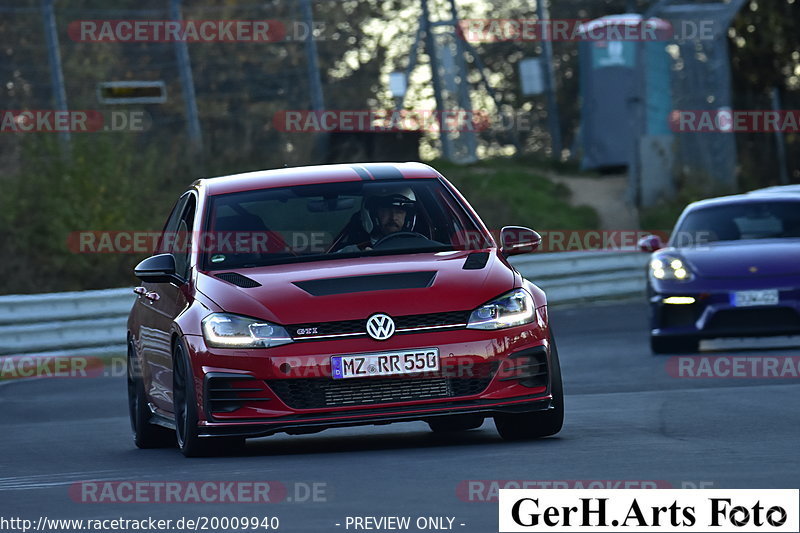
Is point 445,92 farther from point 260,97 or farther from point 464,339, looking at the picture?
point 464,339

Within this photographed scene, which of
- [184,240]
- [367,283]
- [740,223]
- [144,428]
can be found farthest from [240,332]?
[740,223]

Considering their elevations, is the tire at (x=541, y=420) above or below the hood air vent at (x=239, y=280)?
below

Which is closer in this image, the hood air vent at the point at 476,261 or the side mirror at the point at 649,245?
the hood air vent at the point at 476,261

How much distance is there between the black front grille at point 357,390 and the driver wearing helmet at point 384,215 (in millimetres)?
1196

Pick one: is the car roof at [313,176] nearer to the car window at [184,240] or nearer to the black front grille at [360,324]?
the car window at [184,240]

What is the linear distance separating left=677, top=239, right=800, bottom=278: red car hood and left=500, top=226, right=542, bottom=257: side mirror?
667cm

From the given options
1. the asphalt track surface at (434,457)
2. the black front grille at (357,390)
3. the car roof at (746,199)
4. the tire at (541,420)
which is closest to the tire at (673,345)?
the car roof at (746,199)

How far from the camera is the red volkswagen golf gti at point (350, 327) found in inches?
392

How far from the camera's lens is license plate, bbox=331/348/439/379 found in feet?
32.5

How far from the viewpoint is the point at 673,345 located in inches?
705

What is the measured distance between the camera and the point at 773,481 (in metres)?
8.10

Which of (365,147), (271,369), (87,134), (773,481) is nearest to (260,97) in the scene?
(365,147)

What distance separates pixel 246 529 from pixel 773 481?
2179 mm

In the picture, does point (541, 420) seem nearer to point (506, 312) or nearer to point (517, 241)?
point (506, 312)
